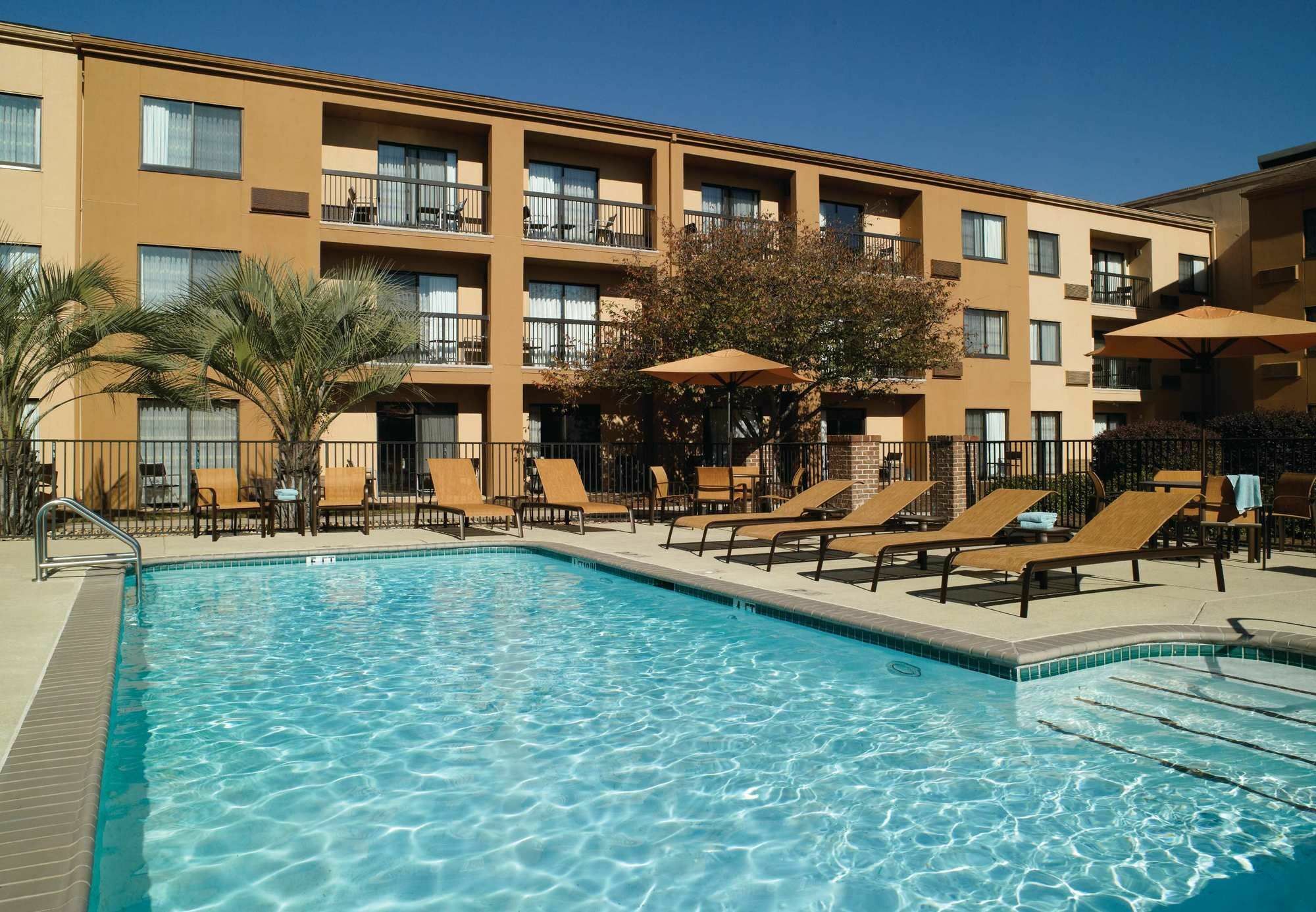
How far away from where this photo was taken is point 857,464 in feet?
50.2

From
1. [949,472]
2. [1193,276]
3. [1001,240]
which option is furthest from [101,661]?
[1193,276]

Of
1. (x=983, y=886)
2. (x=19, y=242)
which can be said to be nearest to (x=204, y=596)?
(x=983, y=886)

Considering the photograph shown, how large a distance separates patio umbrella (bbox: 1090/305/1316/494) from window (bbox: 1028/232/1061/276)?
64.8 feet

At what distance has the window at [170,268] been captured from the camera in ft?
57.6

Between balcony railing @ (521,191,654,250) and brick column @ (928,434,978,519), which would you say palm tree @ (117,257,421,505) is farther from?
brick column @ (928,434,978,519)

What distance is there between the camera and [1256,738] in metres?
4.41

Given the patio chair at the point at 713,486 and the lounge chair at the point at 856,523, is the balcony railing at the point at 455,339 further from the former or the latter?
the lounge chair at the point at 856,523

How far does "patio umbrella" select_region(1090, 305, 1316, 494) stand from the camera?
9.16m

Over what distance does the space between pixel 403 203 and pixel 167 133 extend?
4.82 meters

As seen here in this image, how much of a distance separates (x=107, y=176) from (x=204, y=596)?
12.5m

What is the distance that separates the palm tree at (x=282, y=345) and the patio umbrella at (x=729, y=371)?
4.75 metres

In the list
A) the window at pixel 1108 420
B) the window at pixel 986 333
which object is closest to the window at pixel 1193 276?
the window at pixel 1108 420

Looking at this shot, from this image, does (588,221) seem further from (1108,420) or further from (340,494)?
(1108,420)

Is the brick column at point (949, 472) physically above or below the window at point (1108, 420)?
below
